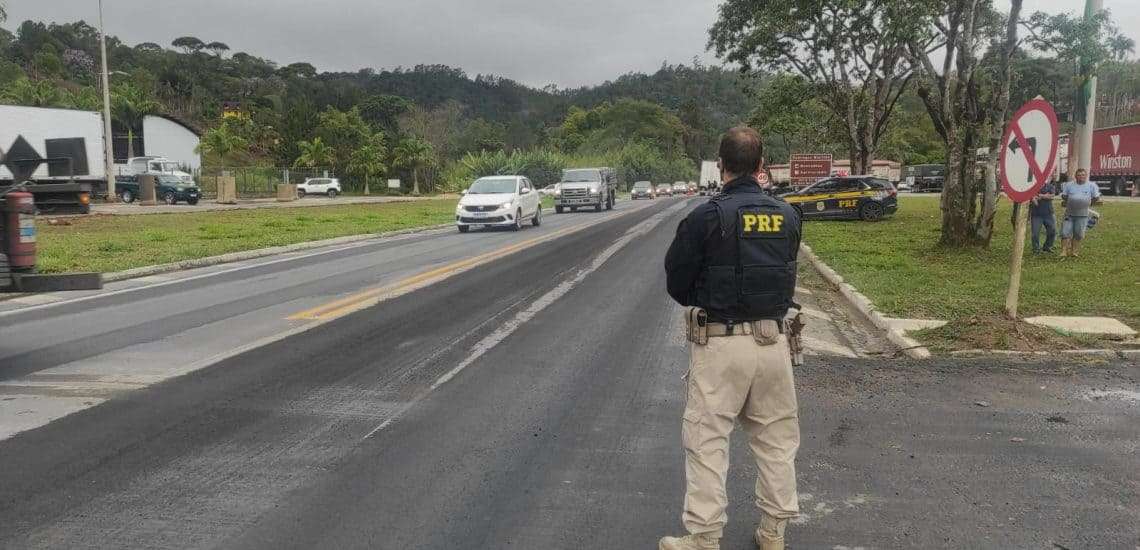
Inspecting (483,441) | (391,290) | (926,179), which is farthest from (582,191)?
(926,179)

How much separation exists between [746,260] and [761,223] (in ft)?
0.55

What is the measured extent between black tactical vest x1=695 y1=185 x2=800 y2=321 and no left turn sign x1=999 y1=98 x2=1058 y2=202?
19.3 ft

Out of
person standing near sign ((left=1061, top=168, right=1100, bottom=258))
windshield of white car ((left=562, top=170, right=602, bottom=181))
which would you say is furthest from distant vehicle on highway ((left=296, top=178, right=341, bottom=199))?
person standing near sign ((left=1061, top=168, right=1100, bottom=258))

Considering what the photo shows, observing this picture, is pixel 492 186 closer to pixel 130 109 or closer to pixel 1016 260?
pixel 1016 260

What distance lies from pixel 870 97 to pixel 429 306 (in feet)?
88.4

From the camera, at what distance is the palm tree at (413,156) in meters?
74.6

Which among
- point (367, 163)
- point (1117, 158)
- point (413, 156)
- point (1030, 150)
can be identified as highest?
point (413, 156)

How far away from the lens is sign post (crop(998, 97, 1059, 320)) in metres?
8.35

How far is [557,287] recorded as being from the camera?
1254cm

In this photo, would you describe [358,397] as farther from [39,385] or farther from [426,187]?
[426,187]

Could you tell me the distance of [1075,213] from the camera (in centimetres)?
1527

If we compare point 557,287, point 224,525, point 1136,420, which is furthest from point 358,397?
point 557,287

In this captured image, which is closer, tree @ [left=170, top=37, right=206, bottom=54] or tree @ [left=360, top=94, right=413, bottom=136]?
tree @ [left=360, top=94, right=413, bottom=136]

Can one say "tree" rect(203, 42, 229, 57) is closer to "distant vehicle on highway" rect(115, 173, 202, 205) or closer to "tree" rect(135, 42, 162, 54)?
"tree" rect(135, 42, 162, 54)
